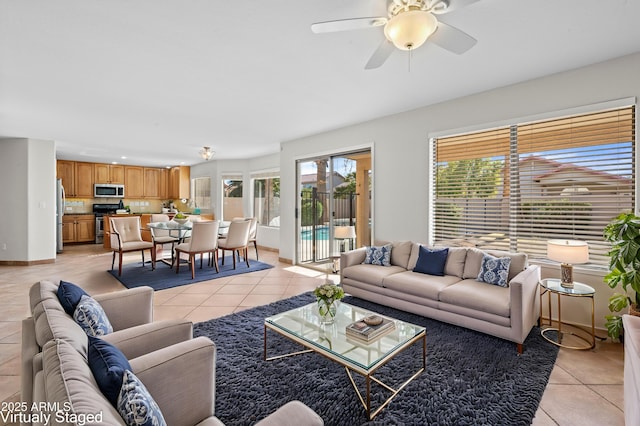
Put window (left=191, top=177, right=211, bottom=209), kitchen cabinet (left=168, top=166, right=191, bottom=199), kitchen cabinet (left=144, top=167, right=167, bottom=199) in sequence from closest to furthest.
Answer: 1. window (left=191, top=177, right=211, bottom=209)
2. kitchen cabinet (left=168, top=166, right=191, bottom=199)
3. kitchen cabinet (left=144, top=167, right=167, bottom=199)

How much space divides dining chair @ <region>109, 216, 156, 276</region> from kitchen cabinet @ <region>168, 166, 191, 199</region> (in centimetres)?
405

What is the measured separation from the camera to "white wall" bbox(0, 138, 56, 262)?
18.9 ft

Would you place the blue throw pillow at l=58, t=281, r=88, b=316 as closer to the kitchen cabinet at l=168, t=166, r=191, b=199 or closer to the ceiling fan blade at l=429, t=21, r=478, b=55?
the ceiling fan blade at l=429, t=21, r=478, b=55

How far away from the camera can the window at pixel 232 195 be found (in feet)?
28.6

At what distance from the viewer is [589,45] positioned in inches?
97.4

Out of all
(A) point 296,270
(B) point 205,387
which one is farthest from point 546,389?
(A) point 296,270

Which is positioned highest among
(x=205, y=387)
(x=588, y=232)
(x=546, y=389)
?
(x=588, y=232)

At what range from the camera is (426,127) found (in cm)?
400

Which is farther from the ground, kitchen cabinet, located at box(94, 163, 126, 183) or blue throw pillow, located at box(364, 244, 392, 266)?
kitchen cabinet, located at box(94, 163, 126, 183)

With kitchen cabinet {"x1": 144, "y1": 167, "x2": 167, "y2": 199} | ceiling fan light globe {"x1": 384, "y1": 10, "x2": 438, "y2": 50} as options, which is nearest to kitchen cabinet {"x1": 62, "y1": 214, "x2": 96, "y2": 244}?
kitchen cabinet {"x1": 144, "y1": 167, "x2": 167, "y2": 199}

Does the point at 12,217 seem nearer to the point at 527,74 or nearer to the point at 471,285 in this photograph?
the point at 471,285

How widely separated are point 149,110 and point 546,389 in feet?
16.8

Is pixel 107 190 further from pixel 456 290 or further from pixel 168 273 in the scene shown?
pixel 456 290

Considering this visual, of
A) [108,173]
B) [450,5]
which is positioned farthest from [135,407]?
[108,173]
